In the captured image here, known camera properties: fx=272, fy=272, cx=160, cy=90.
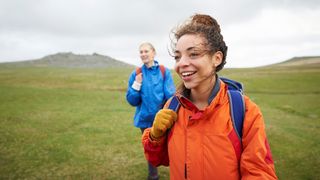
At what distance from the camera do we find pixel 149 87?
21.2 ft

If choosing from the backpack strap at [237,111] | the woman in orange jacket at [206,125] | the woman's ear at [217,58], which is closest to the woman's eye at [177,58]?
the woman in orange jacket at [206,125]

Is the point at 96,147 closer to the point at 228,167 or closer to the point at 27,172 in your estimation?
the point at 27,172

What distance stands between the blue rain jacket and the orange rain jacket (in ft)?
11.3

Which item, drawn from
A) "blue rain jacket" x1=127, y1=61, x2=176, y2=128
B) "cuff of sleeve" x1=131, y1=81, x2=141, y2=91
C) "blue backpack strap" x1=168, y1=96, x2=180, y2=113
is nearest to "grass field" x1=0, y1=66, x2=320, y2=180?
"blue rain jacket" x1=127, y1=61, x2=176, y2=128

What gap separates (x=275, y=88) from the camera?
137 ft

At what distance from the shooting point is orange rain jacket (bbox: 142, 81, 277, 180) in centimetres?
258

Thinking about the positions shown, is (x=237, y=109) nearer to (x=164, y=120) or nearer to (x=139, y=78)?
(x=164, y=120)

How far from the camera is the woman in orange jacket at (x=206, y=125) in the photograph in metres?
2.64

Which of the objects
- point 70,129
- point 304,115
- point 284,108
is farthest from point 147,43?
point 284,108

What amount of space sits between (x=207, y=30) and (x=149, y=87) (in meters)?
3.64

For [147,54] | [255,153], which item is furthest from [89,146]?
[255,153]

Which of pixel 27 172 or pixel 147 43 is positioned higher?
pixel 147 43

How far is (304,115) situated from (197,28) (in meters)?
20.4

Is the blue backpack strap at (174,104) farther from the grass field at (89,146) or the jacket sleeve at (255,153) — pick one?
the grass field at (89,146)
